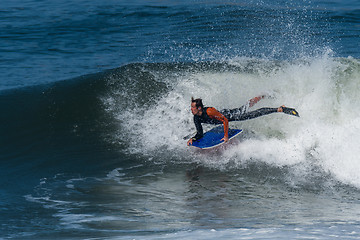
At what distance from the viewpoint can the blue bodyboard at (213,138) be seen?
28.8 ft

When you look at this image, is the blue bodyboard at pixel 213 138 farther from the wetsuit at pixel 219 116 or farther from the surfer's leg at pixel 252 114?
the surfer's leg at pixel 252 114

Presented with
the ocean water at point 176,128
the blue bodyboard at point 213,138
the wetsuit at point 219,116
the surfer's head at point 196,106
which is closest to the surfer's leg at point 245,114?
the wetsuit at point 219,116

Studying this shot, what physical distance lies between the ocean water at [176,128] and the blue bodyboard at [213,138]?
0.96 feet

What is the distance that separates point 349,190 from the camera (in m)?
7.53

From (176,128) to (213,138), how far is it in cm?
171

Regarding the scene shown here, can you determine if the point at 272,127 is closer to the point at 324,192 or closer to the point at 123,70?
the point at 324,192

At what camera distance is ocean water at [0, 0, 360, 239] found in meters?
6.15

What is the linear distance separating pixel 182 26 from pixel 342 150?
11531mm

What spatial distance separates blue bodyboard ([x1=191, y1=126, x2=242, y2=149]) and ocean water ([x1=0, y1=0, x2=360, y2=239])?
0.29 meters

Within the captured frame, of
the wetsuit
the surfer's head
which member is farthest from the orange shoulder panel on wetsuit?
the surfer's head

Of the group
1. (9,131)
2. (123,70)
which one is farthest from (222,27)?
(9,131)

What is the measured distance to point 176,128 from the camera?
1060 cm

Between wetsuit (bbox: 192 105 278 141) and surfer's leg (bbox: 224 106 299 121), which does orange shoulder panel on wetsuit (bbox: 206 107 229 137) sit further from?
surfer's leg (bbox: 224 106 299 121)

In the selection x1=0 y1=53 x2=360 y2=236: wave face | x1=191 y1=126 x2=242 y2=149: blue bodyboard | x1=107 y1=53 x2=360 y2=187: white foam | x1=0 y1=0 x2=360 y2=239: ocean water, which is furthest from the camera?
x1=107 y1=53 x2=360 y2=187: white foam
